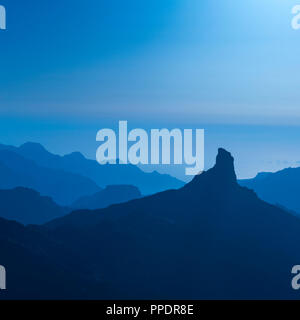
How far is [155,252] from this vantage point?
101 feet

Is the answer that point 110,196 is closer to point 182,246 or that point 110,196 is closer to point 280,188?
point 182,246

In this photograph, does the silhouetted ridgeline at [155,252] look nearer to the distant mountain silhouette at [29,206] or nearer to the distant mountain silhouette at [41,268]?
the distant mountain silhouette at [41,268]

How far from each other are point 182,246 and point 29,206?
13.3m

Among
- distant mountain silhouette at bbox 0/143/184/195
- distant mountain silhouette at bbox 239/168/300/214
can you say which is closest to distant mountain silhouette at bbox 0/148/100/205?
distant mountain silhouette at bbox 0/143/184/195

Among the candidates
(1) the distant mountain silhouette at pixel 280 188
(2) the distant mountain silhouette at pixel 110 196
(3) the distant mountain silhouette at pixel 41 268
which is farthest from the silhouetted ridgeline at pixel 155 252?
(1) the distant mountain silhouette at pixel 280 188

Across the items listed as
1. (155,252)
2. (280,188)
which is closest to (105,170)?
(155,252)

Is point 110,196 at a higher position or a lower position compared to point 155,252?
higher

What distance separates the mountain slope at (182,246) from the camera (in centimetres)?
2802

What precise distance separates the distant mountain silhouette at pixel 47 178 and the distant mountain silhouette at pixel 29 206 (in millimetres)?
702
